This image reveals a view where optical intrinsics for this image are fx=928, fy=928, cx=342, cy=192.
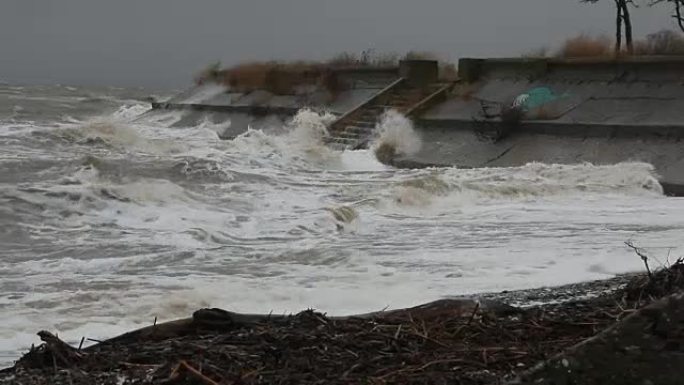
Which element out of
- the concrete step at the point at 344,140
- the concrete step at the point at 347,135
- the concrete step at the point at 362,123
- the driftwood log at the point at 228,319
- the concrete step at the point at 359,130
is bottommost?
the concrete step at the point at 344,140

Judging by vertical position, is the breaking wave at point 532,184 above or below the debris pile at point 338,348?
below

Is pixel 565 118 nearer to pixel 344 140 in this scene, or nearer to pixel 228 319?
pixel 344 140

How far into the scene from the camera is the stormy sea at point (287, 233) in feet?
27.1

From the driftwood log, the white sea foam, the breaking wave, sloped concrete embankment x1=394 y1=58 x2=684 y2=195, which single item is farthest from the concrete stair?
the driftwood log

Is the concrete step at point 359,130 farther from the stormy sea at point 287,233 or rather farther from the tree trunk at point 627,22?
the tree trunk at point 627,22

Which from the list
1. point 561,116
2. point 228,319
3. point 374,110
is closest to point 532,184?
point 561,116

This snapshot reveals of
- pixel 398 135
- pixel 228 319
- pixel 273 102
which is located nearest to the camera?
pixel 228 319

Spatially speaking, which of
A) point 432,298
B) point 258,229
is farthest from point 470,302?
point 258,229

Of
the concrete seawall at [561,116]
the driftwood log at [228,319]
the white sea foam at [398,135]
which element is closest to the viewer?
the driftwood log at [228,319]

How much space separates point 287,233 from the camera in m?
12.1

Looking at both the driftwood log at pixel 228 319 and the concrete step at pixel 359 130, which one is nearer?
the driftwood log at pixel 228 319

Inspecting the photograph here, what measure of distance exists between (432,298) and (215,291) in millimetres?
1998

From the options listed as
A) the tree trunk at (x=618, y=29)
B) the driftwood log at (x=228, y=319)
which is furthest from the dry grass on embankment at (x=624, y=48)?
the driftwood log at (x=228, y=319)

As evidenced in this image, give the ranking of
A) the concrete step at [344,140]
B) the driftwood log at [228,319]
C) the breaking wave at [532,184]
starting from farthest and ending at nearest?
the concrete step at [344,140] < the breaking wave at [532,184] < the driftwood log at [228,319]
